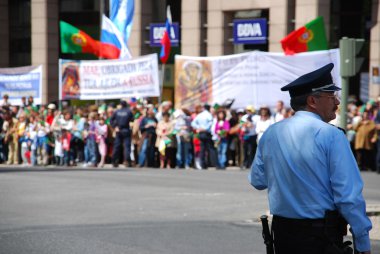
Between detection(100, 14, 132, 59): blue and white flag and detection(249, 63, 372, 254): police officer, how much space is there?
24.6m

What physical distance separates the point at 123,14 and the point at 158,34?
26.5 ft

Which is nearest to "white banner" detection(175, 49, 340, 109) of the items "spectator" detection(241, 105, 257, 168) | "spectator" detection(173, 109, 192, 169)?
"spectator" detection(241, 105, 257, 168)

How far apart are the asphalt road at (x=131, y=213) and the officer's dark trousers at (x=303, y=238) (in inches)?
189

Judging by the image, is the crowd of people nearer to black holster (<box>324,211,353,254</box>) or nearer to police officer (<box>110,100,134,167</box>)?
police officer (<box>110,100,134,167</box>)

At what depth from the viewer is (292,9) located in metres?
35.3

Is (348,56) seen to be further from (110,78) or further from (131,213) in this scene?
(110,78)

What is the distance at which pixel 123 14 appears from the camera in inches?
1216

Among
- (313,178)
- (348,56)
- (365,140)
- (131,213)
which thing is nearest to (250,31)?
(365,140)

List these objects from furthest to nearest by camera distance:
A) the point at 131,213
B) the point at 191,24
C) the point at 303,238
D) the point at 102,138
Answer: the point at 191,24 < the point at 102,138 < the point at 131,213 < the point at 303,238

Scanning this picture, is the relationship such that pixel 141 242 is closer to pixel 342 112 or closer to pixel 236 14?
pixel 342 112

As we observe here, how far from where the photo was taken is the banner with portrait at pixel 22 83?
32.2m

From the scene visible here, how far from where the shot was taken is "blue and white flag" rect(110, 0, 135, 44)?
30.7m

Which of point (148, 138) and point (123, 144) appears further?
point (123, 144)

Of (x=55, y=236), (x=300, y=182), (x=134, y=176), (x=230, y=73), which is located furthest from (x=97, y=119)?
(x=300, y=182)
